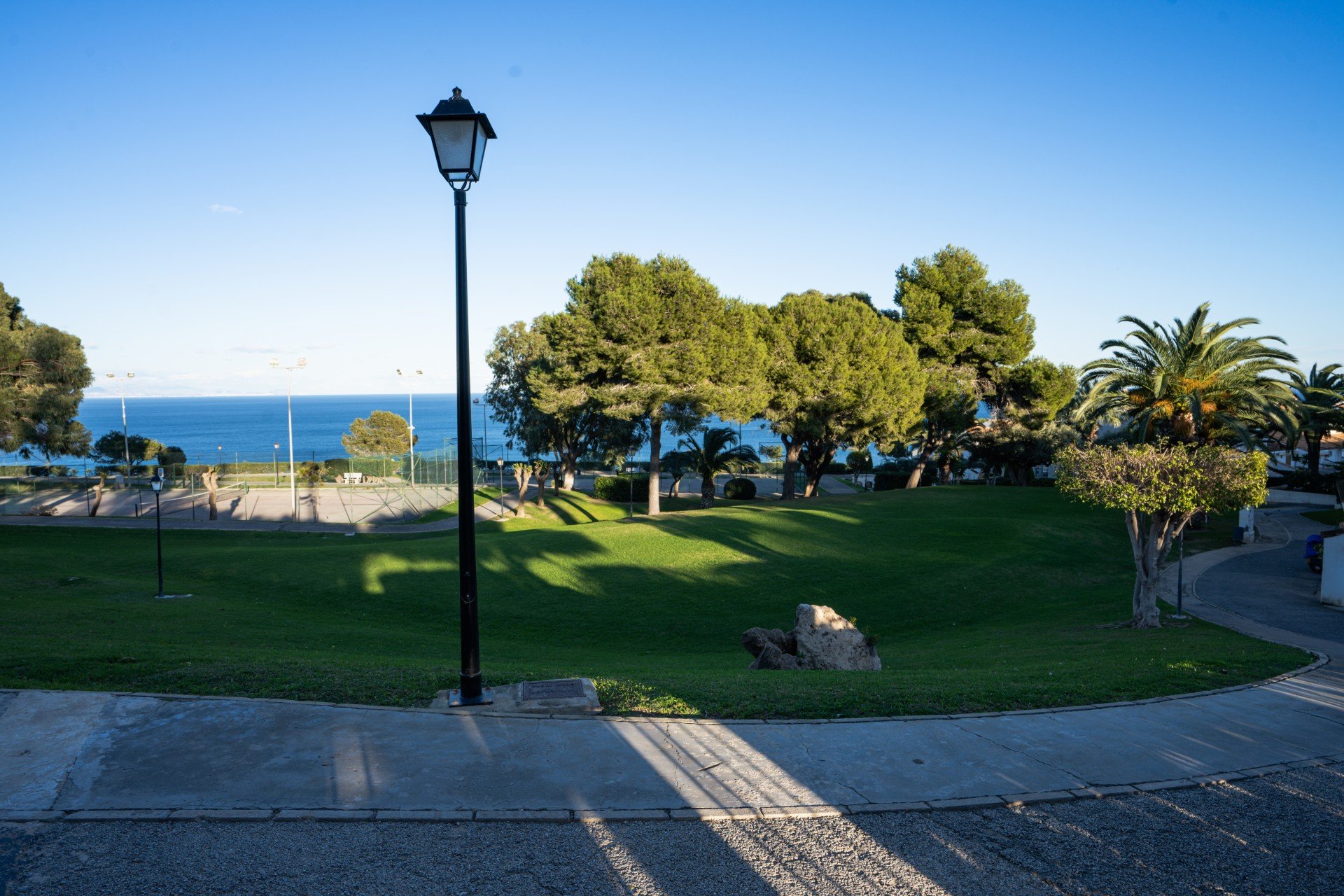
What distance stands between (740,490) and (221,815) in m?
43.5

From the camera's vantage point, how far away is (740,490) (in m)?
48.2

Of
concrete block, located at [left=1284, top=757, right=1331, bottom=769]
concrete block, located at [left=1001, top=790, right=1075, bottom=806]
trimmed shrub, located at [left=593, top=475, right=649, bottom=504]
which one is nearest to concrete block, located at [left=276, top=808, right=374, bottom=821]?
concrete block, located at [left=1001, top=790, right=1075, bottom=806]

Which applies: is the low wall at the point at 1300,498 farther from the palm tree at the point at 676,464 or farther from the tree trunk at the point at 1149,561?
the tree trunk at the point at 1149,561

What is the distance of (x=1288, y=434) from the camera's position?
26188 millimetres

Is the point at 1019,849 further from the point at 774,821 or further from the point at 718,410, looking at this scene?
the point at 718,410

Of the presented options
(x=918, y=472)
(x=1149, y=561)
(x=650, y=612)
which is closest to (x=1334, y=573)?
(x=1149, y=561)

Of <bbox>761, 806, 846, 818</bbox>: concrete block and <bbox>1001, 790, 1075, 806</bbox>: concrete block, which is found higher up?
<bbox>761, 806, 846, 818</bbox>: concrete block

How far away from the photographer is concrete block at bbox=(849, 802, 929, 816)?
5633mm

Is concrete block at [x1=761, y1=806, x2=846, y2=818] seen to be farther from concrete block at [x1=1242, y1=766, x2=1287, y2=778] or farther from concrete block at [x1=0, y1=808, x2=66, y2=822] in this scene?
concrete block at [x1=0, y1=808, x2=66, y2=822]

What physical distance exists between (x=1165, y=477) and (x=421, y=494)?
126ft

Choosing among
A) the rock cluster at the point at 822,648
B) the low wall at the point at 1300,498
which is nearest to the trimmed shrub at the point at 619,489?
the low wall at the point at 1300,498

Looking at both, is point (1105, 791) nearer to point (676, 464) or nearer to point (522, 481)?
point (522, 481)

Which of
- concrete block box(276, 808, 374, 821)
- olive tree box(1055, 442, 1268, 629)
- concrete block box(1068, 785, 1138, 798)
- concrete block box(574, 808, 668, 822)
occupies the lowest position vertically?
concrete block box(1068, 785, 1138, 798)

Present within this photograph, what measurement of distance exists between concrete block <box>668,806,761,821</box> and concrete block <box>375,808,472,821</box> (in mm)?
1427
